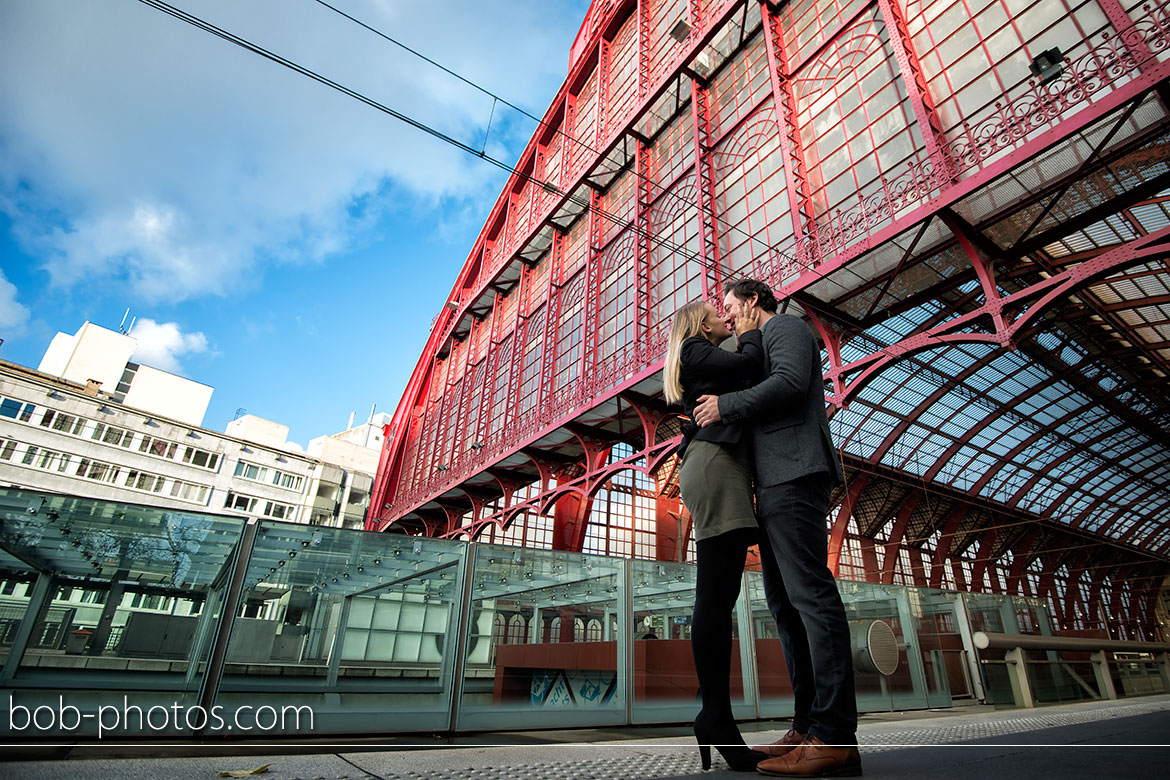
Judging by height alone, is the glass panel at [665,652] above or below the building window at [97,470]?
below

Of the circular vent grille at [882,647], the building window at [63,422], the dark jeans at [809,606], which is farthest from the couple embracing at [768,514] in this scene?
the building window at [63,422]

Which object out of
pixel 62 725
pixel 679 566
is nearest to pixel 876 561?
pixel 679 566

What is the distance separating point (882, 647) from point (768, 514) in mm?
5868

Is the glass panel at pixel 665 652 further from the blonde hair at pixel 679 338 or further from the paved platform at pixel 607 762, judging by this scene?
the blonde hair at pixel 679 338

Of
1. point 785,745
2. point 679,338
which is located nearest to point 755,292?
point 679,338

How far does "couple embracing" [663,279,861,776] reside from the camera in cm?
172

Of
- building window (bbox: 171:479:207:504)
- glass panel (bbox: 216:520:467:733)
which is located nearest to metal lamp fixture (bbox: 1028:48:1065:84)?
glass panel (bbox: 216:520:467:733)

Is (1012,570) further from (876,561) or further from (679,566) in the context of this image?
(679,566)

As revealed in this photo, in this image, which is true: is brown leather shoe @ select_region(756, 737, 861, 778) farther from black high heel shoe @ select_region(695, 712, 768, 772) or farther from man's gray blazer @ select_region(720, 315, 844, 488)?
man's gray blazer @ select_region(720, 315, 844, 488)

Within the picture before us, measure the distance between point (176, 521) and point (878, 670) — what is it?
6637 mm

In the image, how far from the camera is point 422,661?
3.66 meters

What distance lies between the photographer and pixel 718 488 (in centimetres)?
194

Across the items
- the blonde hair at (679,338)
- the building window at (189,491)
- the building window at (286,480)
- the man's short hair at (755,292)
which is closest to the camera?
the blonde hair at (679,338)

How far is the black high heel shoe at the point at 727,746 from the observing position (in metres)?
1.66
